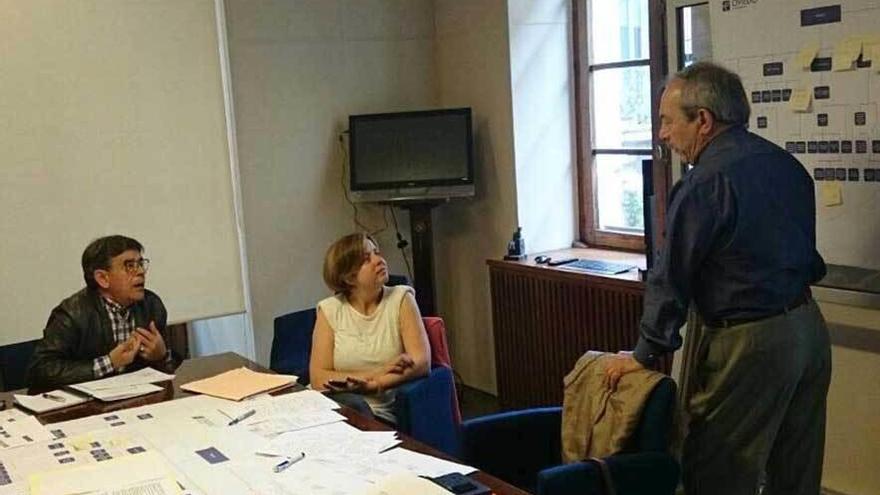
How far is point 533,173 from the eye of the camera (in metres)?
4.75

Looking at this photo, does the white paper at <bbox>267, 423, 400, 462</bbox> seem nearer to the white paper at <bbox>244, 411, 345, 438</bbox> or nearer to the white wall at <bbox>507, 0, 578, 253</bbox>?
the white paper at <bbox>244, 411, 345, 438</bbox>

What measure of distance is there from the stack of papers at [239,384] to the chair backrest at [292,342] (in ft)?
3.13

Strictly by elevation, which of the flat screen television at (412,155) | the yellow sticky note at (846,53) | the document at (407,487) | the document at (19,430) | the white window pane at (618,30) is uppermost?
the white window pane at (618,30)

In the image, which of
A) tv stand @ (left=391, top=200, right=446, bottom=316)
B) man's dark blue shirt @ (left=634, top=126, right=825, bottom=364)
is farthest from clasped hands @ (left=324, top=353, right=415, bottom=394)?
tv stand @ (left=391, top=200, right=446, bottom=316)

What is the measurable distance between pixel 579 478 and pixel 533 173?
2575 mm

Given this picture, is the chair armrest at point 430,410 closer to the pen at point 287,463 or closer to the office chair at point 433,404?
the office chair at point 433,404

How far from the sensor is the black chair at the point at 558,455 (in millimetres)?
2352

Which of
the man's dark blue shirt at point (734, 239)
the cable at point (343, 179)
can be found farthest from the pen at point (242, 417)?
the cable at point (343, 179)

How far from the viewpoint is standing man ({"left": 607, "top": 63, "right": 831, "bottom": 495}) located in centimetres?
247

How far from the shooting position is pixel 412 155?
4.74 metres

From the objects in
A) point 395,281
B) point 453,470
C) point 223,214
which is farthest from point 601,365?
point 223,214

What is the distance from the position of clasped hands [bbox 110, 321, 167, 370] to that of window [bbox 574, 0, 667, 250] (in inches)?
88.2

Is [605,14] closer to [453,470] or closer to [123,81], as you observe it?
[123,81]

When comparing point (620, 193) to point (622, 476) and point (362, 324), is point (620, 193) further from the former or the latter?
point (622, 476)
